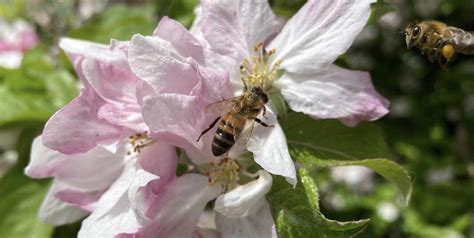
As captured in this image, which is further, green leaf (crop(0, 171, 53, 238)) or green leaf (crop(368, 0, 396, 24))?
green leaf (crop(0, 171, 53, 238))

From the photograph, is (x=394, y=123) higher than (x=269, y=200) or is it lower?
lower

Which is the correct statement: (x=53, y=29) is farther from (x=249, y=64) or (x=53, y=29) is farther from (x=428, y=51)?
(x=428, y=51)

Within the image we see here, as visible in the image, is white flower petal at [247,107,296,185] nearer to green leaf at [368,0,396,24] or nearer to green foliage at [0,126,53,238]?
green leaf at [368,0,396,24]

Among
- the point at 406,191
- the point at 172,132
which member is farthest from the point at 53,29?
the point at 406,191

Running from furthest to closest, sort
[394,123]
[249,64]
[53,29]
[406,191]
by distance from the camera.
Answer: [394,123] < [53,29] < [249,64] < [406,191]

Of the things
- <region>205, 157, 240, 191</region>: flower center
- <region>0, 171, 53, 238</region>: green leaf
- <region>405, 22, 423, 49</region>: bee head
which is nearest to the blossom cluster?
<region>205, 157, 240, 191</region>: flower center

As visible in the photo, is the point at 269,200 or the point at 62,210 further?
the point at 62,210

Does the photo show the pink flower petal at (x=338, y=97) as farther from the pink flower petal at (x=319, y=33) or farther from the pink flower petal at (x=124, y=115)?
the pink flower petal at (x=124, y=115)
